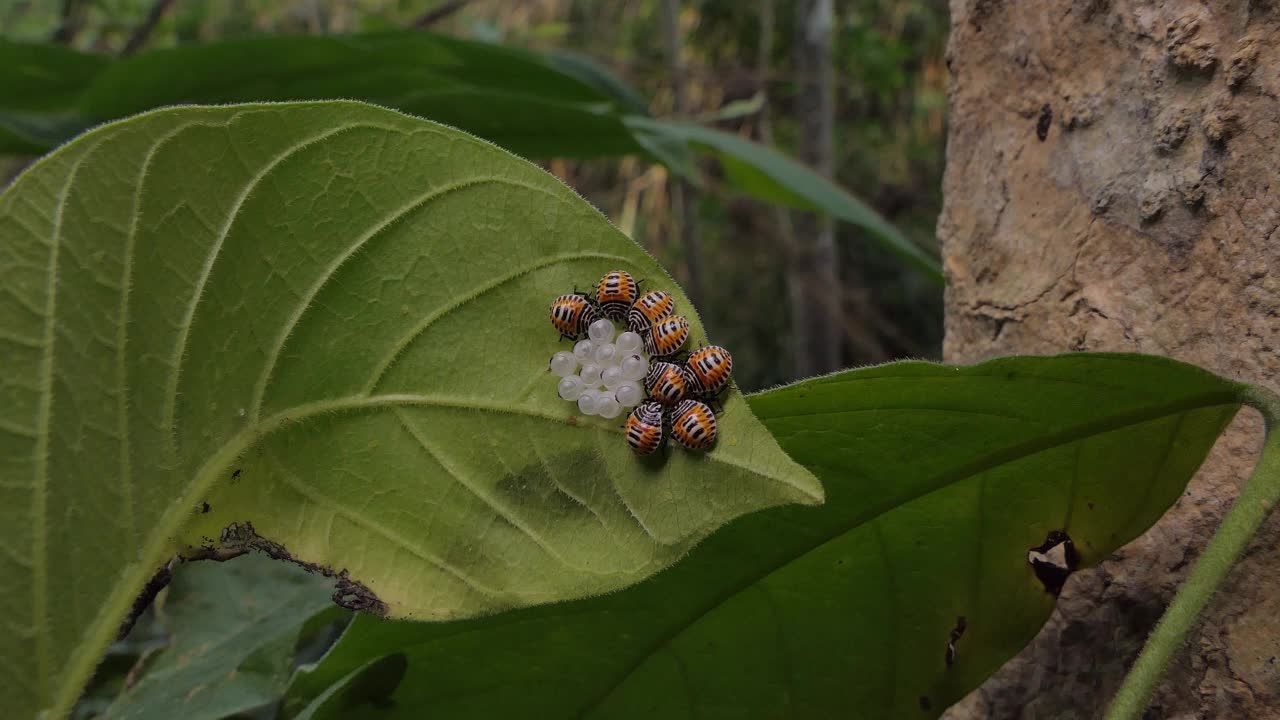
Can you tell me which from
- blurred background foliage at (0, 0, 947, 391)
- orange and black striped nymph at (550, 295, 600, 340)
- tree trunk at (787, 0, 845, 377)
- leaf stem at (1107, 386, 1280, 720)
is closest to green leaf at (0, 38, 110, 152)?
orange and black striped nymph at (550, 295, 600, 340)

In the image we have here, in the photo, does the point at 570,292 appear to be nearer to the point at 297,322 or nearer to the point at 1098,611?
the point at 297,322

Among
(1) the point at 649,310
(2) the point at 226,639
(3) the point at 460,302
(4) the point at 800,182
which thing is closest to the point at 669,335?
(1) the point at 649,310

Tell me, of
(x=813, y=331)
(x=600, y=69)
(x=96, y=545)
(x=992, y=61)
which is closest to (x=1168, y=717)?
(x=992, y=61)

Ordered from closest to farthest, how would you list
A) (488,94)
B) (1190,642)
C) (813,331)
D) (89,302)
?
1. (89,302)
2. (1190,642)
3. (488,94)
4. (813,331)

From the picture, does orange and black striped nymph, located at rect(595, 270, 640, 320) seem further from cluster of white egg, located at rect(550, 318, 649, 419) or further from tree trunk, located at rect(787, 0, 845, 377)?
tree trunk, located at rect(787, 0, 845, 377)

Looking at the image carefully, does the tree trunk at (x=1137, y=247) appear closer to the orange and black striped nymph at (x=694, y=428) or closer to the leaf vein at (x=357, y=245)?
the orange and black striped nymph at (x=694, y=428)

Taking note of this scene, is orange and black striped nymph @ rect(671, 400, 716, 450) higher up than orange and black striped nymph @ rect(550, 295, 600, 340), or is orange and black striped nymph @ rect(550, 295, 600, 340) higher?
orange and black striped nymph @ rect(550, 295, 600, 340)

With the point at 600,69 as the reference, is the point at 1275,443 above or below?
below
